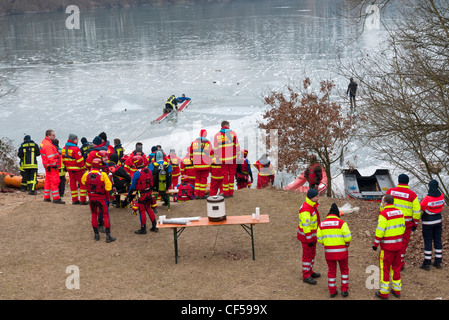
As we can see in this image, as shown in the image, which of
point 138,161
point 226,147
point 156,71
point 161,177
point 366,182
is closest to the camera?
point 138,161

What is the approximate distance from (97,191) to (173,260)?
195cm

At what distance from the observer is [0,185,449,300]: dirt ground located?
7734 mm

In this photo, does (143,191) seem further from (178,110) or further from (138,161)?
(178,110)

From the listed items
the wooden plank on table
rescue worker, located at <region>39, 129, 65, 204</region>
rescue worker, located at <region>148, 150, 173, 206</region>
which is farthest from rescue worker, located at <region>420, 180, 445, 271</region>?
rescue worker, located at <region>39, 129, 65, 204</region>

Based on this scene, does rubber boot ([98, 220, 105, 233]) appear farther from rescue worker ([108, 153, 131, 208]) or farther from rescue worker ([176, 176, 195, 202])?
rescue worker ([176, 176, 195, 202])

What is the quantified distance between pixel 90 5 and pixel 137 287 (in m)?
84.1

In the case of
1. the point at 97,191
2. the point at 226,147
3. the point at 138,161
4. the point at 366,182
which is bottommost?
the point at 366,182

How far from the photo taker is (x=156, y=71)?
34.5 m

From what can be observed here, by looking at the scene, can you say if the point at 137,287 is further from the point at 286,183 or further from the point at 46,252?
the point at 286,183

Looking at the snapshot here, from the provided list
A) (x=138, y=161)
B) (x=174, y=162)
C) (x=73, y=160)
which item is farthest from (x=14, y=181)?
(x=138, y=161)

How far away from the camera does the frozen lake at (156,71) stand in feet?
74.6

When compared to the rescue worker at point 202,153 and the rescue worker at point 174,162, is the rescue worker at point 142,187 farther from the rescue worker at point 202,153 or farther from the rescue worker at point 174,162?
the rescue worker at point 174,162

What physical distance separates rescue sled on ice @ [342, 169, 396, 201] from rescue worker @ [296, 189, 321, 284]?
26.5 feet

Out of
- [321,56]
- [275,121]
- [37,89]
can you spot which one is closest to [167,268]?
[275,121]
